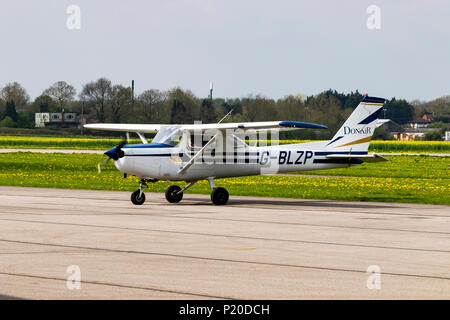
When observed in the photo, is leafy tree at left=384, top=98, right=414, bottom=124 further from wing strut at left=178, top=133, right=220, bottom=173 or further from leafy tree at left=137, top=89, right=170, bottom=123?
wing strut at left=178, top=133, right=220, bottom=173

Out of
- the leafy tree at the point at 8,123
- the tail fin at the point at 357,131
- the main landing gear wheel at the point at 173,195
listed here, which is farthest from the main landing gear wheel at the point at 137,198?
the leafy tree at the point at 8,123

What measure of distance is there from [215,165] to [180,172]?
3.97ft

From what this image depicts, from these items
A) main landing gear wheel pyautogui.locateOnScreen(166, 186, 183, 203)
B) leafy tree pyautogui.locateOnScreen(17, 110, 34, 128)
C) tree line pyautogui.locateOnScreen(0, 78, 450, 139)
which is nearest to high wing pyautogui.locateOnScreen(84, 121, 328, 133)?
main landing gear wheel pyautogui.locateOnScreen(166, 186, 183, 203)

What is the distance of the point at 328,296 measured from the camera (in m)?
9.37

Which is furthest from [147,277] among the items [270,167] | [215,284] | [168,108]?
[168,108]

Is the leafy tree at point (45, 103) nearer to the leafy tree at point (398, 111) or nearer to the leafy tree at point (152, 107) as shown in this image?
the leafy tree at point (152, 107)

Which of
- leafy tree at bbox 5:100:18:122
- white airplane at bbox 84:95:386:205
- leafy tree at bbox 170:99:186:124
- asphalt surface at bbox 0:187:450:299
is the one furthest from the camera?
leafy tree at bbox 5:100:18:122

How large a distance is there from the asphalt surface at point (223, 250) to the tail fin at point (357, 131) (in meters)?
2.73

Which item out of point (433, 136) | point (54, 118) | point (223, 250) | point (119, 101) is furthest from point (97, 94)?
point (223, 250)

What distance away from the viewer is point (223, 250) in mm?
13375

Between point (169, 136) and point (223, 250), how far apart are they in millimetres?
9674

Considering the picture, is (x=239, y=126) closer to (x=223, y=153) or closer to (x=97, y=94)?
(x=223, y=153)

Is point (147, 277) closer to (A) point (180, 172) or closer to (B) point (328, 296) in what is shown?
(B) point (328, 296)

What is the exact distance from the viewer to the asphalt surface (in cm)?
981
